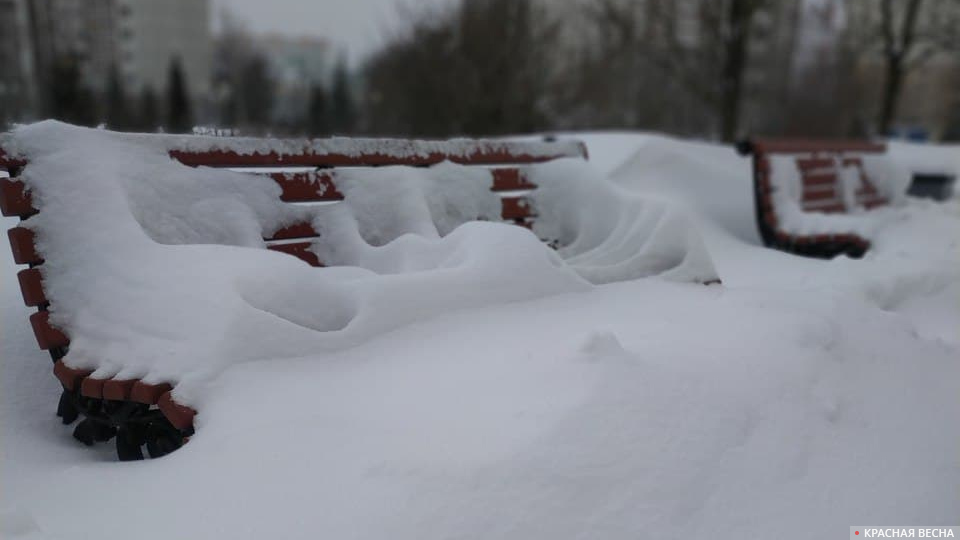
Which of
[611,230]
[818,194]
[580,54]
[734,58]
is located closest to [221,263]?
[611,230]

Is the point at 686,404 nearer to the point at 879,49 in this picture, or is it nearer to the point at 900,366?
the point at 900,366

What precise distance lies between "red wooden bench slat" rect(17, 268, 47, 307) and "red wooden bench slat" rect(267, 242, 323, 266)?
2.66 feet

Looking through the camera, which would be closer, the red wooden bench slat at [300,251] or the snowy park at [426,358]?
the snowy park at [426,358]

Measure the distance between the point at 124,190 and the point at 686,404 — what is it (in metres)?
1.98

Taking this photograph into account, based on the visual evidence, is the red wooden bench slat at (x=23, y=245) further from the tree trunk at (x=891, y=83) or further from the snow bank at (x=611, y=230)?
the tree trunk at (x=891, y=83)

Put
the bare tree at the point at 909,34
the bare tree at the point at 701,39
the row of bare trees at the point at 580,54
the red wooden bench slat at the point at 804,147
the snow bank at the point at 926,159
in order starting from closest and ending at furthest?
the red wooden bench slat at the point at 804,147, the snow bank at the point at 926,159, the bare tree at the point at 701,39, the row of bare trees at the point at 580,54, the bare tree at the point at 909,34

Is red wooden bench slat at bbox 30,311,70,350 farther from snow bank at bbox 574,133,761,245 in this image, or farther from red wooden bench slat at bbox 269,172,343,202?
snow bank at bbox 574,133,761,245

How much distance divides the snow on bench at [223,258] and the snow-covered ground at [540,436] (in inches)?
4.2

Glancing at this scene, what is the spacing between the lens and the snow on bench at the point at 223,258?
205 cm

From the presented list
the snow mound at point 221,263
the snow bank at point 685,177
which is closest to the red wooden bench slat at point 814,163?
the snow bank at point 685,177

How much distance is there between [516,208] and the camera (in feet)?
12.3

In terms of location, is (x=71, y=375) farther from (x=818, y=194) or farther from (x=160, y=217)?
(x=818, y=194)

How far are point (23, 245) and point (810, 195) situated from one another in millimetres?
5860

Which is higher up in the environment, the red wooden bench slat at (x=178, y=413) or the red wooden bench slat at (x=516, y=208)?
the red wooden bench slat at (x=178, y=413)
